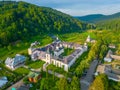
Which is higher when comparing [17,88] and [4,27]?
[4,27]

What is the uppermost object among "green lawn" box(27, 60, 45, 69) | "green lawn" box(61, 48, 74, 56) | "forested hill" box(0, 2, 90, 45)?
"forested hill" box(0, 2, 90, 45)

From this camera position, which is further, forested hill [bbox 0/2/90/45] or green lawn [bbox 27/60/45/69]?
forested hill [bbox 0/2/90/45]

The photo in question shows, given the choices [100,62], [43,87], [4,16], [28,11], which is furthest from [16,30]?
[43,87]

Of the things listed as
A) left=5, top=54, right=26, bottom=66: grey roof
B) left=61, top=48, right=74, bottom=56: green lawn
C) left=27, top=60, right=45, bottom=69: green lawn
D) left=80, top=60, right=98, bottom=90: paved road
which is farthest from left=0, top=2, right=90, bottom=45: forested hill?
left=80, top=60, right=98, bottom=90: paved road

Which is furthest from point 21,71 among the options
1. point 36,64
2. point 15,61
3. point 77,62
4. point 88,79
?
point 88,79

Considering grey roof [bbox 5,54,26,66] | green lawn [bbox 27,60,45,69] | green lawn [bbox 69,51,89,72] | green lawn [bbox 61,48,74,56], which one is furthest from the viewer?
green lawn [bbox 61,48,74,56]

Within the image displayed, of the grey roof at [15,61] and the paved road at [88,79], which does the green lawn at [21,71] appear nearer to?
the grey roof at [15,61]

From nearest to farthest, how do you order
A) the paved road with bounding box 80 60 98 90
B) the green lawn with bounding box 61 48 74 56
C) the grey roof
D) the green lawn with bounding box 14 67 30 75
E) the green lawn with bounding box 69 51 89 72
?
the paved road with bounding box 80 60 98 90 → the green lawn with bounding box 14 67 30 75 → the green lawn with bounding box 69 51 89 72 → the grey roof → the green lawn with bounding box 61 48 74 56

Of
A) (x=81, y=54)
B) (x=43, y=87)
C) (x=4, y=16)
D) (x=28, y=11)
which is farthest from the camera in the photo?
(x=28, y=11)

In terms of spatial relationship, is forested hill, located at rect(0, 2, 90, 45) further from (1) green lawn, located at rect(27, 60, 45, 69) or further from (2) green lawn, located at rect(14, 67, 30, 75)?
(2) green lawn, located at rect(14, 67, 30, 75)

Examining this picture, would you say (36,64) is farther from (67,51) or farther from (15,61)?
(67,51)

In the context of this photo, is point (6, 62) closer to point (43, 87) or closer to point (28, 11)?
point (43, 87)
